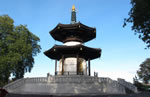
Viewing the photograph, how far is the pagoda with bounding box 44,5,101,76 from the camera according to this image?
73.1 feet

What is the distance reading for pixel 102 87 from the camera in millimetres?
16672

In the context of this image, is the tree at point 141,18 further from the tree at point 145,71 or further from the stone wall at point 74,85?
the tree at point 145,71

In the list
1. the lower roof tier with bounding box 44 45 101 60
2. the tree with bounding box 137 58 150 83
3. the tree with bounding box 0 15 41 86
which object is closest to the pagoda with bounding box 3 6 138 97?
the lower roof tier with bounding box 44 45 101 60

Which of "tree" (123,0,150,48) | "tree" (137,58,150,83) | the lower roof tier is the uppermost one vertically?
"tree" (123,0,150,48)

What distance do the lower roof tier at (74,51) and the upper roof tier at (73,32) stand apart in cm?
268

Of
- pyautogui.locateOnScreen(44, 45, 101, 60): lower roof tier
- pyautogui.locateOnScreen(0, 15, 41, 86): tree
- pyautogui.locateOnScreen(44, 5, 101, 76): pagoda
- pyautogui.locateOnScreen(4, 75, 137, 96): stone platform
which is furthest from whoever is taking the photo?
pyautogui.locateOnScreen(0, 15, 41, 86): tree

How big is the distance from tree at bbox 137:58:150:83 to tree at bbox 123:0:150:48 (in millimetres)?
54887

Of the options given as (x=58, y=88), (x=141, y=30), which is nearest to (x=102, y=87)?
(x=58, y=88)

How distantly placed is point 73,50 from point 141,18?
12.2 metres

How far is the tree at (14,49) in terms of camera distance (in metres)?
24.9

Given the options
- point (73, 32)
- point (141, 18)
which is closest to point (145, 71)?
point (73, 32)

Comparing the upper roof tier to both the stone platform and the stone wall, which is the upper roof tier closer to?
the stone wall

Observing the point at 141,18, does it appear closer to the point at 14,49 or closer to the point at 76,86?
the point at 76,86

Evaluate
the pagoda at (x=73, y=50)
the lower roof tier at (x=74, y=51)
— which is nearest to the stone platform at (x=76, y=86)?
the pagoda at (x=73, y=50)
